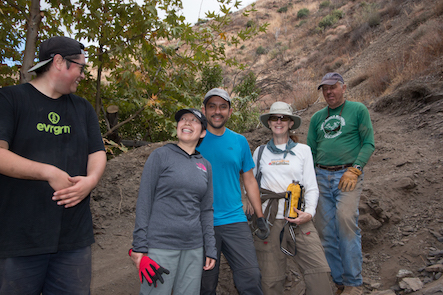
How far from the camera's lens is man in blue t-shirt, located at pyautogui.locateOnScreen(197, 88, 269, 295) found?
8.28ft

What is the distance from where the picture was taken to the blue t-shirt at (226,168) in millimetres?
2693

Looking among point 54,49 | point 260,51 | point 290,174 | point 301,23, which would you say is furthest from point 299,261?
point 301,23

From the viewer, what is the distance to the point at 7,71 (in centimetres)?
450

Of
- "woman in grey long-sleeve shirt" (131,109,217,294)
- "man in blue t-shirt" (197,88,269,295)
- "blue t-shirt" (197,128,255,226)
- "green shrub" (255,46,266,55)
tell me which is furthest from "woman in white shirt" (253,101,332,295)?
"green shrub" (255,46,266,55)

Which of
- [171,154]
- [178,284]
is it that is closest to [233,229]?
[178,284]

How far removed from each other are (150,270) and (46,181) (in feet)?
2.79

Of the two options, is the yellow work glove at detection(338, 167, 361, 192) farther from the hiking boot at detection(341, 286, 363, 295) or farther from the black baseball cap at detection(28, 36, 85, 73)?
the black baseball cap at detection(28, 36, 85, 73)

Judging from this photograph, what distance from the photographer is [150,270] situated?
1.89m

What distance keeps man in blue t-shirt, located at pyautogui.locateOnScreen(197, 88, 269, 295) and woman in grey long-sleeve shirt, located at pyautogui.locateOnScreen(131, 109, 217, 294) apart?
328mm

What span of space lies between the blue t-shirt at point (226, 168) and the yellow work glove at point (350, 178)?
1.06 m

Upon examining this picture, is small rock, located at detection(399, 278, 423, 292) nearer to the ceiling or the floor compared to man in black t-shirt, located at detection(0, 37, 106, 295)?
nearer to the floor

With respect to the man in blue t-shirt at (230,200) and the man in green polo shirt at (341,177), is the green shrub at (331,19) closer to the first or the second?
the man in green polo shirt at (341,177)

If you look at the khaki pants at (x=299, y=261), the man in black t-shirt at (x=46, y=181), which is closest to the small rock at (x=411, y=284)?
the khaki pants at (x=299, y=261)

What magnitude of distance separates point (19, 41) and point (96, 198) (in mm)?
2937
